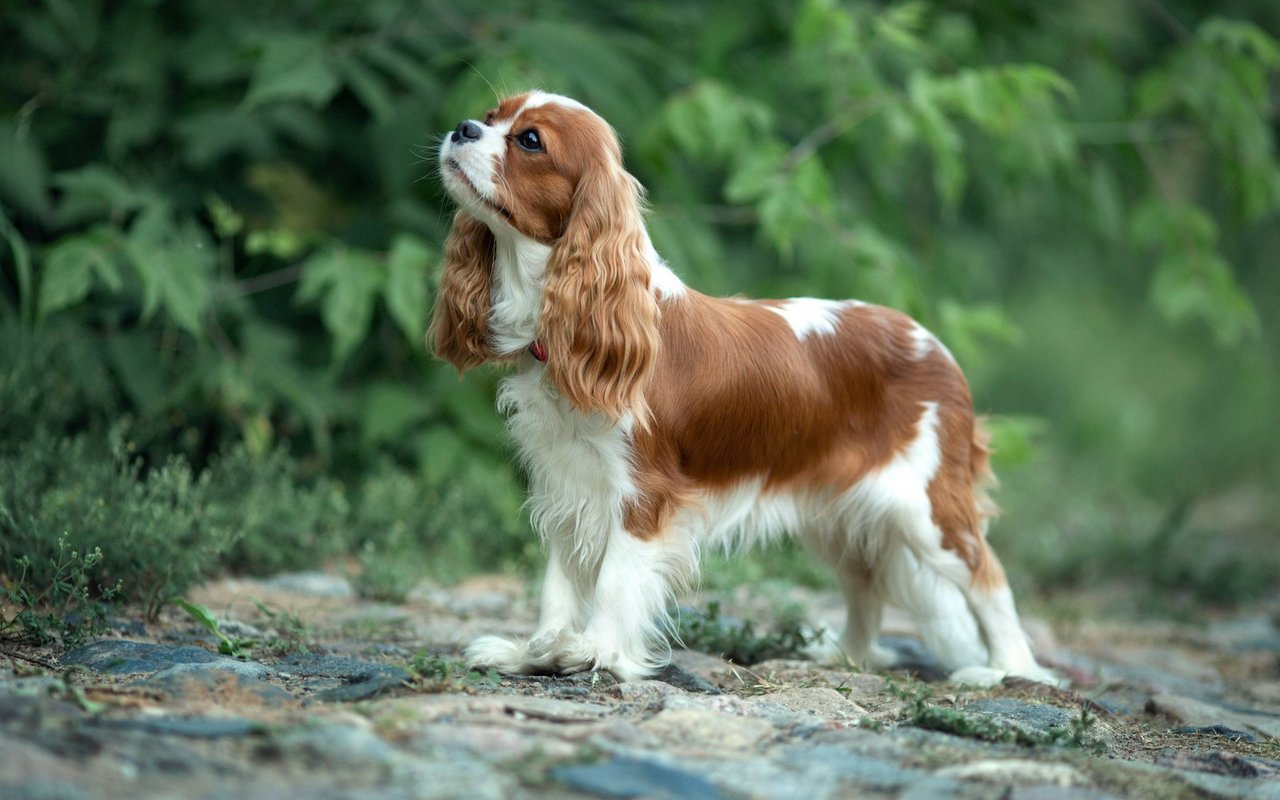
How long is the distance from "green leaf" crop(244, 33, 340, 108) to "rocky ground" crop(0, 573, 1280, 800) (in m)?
2.26

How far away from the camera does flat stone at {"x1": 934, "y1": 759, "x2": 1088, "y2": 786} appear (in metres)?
2.96

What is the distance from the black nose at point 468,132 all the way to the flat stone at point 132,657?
5.42 ft

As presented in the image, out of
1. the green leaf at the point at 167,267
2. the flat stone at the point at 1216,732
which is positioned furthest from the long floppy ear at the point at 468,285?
the flat stone at the point at 1216,732

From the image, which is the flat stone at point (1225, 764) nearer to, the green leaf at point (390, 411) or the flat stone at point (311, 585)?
the flat stone at point (311, 585)

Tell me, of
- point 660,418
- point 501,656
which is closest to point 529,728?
point 501,656

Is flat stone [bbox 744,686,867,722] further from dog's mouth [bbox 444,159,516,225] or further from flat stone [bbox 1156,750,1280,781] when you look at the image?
dog's mouth [bbox 444,159,516,225]

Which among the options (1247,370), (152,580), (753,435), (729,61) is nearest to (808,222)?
(729,61)

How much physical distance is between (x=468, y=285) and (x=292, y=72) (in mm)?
2288

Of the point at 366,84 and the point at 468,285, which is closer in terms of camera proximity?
the point at 468,285

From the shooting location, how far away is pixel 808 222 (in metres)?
6.29

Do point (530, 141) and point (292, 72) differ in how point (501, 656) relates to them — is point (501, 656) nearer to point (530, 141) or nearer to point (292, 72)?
point (530, 141)

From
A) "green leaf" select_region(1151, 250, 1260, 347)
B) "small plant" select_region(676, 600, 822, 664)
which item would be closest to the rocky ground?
"small plant" select_region(676, 600, 822, 664)

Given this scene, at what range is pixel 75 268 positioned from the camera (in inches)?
214

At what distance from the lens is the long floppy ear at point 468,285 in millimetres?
4215
